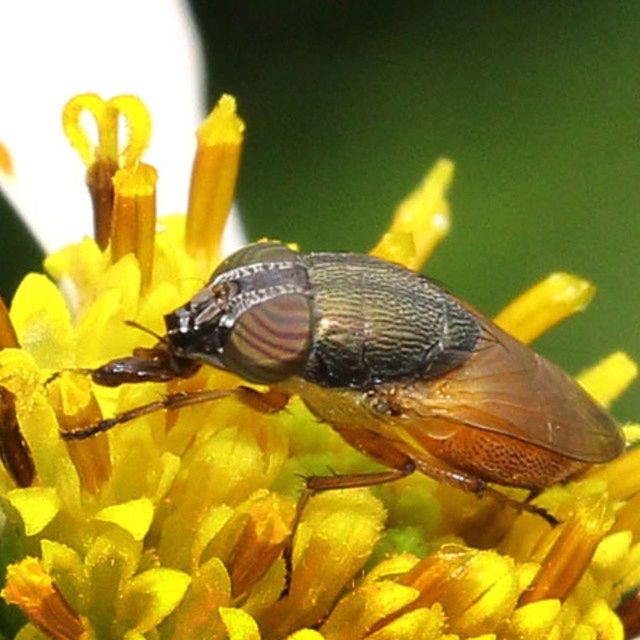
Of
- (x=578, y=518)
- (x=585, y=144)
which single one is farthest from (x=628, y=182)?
(x=578, y=518)

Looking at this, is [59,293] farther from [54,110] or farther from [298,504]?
[54,110]

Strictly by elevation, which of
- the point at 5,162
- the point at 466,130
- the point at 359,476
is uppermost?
the point at 466,130

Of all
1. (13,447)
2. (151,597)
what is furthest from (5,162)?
(151,597)

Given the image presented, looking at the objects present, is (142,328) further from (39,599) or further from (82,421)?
(39,599)

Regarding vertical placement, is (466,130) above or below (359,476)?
above

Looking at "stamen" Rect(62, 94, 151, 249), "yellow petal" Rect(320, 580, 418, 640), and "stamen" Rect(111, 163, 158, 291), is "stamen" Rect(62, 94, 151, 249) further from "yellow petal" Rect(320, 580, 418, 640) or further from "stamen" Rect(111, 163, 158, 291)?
"yellow petal" Rect(320, 580, 418, 640)

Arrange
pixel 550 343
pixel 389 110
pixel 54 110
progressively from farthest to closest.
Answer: pixel 389 110
pixel 550 343
pixel 54 110
